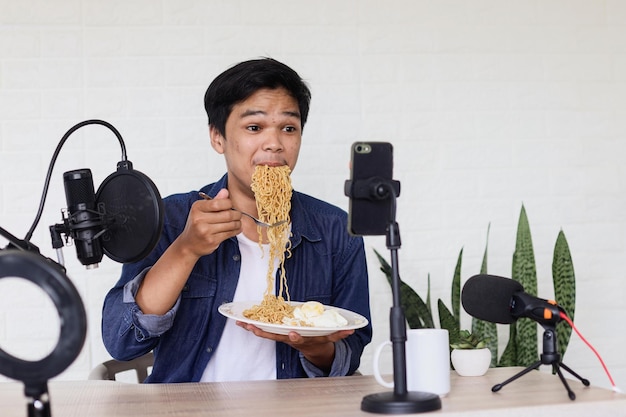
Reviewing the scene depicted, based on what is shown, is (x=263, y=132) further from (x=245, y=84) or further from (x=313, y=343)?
(x=313, y=343)

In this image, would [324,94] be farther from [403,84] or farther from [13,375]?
[13,375]

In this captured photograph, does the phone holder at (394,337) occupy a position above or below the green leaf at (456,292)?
above

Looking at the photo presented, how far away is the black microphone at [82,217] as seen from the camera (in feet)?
5.89

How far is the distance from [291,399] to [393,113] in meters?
2.01

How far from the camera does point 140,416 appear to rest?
167 centimetres

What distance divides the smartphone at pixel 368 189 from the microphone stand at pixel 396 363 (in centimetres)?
2

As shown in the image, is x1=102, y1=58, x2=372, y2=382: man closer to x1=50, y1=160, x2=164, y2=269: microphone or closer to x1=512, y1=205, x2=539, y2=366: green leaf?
x1=50, y1=160, x2=164, y2=269: microphone

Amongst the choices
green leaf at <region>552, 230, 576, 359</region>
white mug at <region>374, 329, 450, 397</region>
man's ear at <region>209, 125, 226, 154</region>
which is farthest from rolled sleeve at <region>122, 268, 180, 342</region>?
green leaf at <region>552, 230, 576, 359</region>

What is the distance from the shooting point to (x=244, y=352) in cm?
255

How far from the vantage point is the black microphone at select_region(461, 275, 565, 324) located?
72.3 inches

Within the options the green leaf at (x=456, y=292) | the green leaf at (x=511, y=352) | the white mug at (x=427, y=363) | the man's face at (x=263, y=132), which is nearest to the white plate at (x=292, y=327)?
the white mug at (x=427, y=363)

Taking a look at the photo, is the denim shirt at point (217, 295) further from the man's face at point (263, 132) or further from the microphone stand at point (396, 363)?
the microphone stand at point (396, 363)

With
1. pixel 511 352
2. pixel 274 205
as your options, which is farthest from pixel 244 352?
pixel 511 352

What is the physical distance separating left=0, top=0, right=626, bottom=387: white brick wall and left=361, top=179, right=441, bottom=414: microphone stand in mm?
1835
